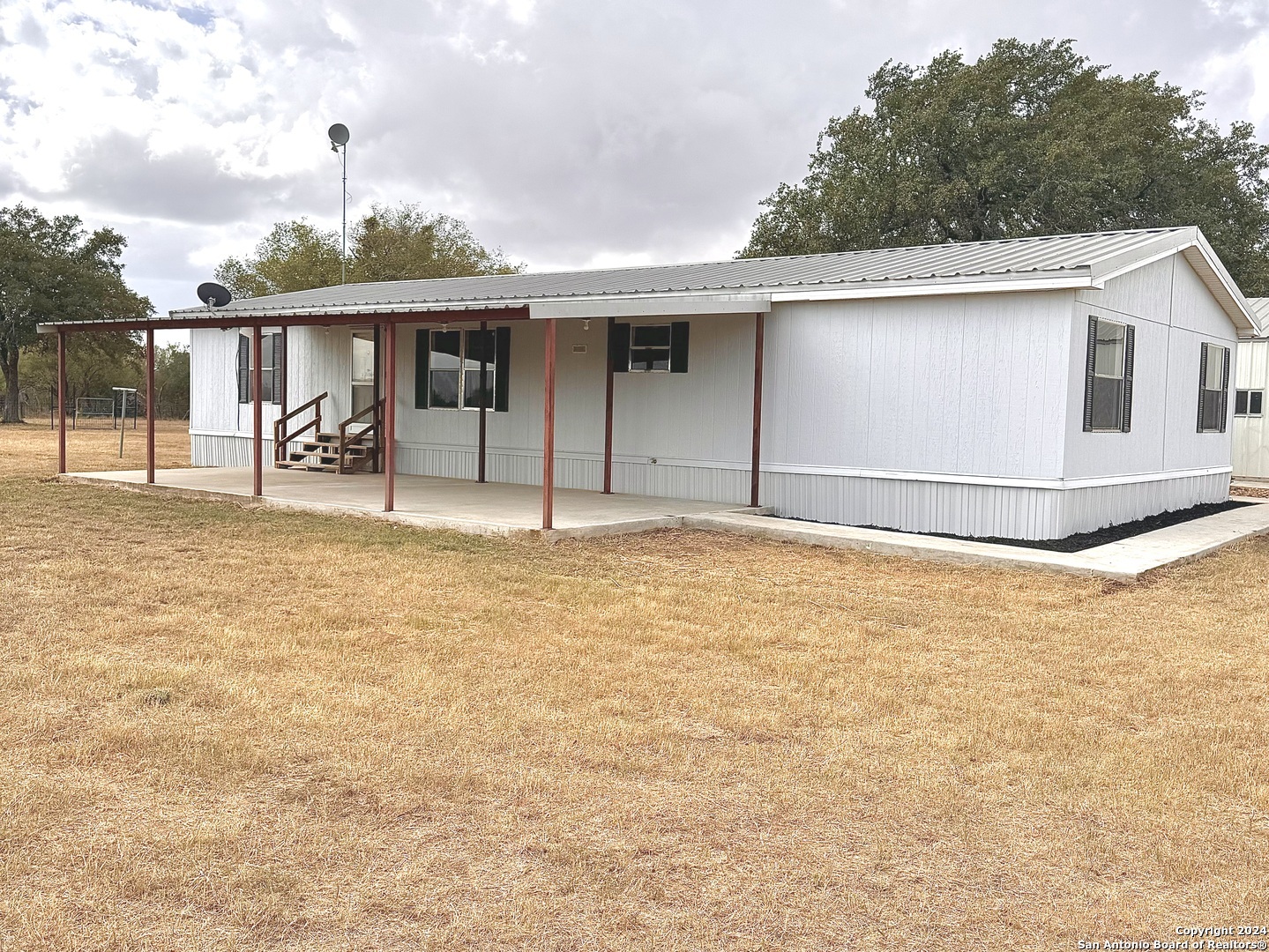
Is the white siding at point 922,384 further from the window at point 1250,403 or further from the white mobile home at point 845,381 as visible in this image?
the window at point 1250,403

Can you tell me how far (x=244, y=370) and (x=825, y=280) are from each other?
31.9 ft

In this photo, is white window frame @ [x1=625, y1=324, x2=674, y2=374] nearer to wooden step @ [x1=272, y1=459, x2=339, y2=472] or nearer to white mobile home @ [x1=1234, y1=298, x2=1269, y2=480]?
wooden step @ [x1=272, y1=459, x2=339, y2=472]

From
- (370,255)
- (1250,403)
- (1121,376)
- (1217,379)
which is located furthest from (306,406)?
(370,255)

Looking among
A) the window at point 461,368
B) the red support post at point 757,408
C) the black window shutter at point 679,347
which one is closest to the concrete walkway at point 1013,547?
the red support post at point 757,408

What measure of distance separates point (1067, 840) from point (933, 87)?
28111 millimetres

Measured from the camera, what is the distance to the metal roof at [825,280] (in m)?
9.16

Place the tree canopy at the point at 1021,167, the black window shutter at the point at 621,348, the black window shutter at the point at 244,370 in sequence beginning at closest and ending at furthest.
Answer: the black window shutter at the point at 621,348 → the black window shutter at the point at 244,370 → the tree canopy at the point at 1021,167

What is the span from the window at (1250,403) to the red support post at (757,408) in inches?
482

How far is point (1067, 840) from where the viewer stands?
129 inches

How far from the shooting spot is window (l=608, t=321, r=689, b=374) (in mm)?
11656

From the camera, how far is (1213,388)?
1304cm

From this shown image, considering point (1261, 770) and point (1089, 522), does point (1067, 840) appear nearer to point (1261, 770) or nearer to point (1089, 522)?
point (1261, 770)

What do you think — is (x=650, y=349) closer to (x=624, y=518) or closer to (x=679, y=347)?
(x=679, y=347)

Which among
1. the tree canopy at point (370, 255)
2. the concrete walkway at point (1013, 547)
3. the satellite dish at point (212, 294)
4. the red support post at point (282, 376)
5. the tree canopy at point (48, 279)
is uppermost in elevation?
the tree canopy at point (370, 255)
